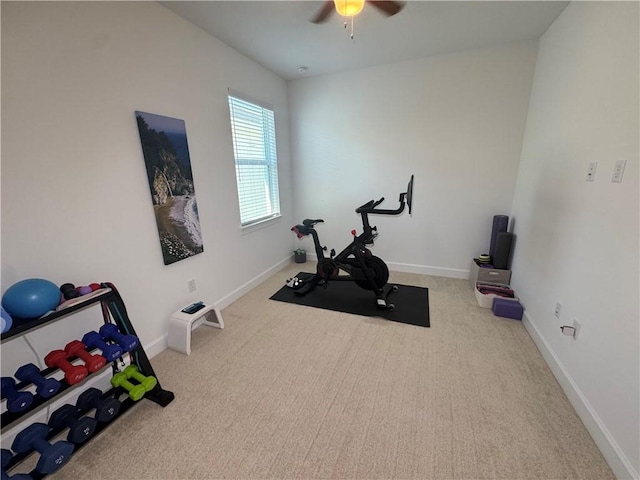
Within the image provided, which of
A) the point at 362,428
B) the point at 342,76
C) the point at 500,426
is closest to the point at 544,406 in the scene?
the point at 500,426

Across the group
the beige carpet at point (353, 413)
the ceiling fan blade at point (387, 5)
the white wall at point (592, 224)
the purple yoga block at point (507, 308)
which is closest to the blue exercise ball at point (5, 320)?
the beige carpet at point (353, 413)

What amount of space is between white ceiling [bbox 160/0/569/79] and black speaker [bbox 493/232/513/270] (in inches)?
78.1

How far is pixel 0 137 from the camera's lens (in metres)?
1.30

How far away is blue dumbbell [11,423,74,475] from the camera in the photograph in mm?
1178

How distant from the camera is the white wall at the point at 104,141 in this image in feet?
4.52

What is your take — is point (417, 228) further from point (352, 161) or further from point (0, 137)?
point (0, 137)

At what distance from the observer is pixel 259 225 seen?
3.40m

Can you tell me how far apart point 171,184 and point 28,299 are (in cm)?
121

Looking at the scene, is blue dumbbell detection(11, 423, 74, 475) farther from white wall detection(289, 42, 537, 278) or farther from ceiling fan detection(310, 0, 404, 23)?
white wall detection(289, 42, 537, 278)

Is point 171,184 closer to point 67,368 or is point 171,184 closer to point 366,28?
point 67,368

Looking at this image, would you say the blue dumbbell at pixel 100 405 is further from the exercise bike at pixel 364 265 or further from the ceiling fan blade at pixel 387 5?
the ceiling fan blade at pixel 387 5

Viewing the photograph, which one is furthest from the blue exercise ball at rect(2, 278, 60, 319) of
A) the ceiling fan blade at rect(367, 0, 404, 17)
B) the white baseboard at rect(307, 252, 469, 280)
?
the white baseboard at rect(307, 252, 469, 280)

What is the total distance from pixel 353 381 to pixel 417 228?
2393 millimetres

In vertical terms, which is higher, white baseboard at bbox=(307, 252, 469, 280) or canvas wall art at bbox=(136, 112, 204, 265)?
canvas wall art at bbox=(136, 112, 204, 265)
